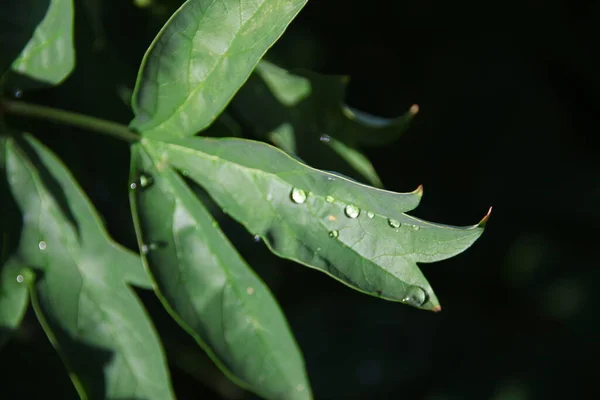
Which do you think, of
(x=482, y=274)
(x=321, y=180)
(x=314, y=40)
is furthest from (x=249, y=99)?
(x=482, y=274)

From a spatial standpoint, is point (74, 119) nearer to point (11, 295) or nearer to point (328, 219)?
point (11, 295)

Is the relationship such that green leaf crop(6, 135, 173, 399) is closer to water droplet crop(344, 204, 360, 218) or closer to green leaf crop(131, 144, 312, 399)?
green leaf crop(131, 144, 312, 399)

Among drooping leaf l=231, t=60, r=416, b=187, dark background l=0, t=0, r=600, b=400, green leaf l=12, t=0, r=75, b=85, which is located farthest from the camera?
dark background l=0, t=0, r=600, b=400

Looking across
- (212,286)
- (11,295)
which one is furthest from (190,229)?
(11,295)

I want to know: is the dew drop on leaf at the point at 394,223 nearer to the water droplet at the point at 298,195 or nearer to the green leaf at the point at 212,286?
the water droplet at the point at 298,195

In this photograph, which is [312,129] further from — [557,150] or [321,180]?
[557,150]

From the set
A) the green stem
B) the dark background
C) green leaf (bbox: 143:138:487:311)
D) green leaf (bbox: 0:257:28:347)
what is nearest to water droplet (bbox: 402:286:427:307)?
green leaf (bbox: 143:138:487:311)

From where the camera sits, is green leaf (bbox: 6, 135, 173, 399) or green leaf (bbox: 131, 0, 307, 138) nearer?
green leaf (bbox: 131, 0, 307, 138)
